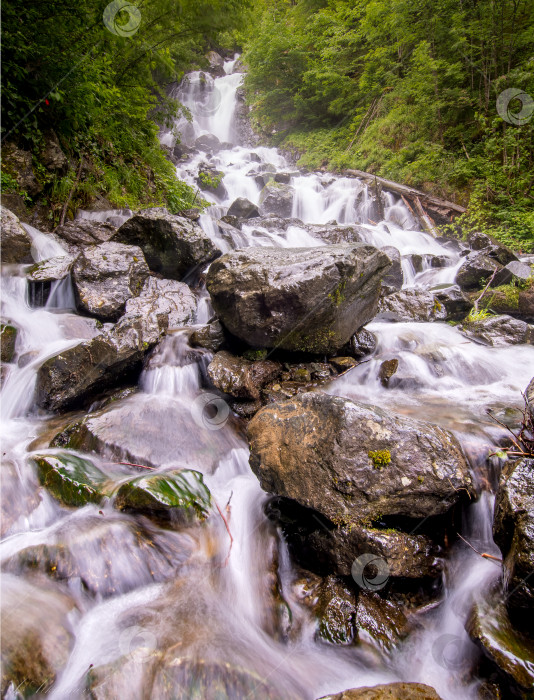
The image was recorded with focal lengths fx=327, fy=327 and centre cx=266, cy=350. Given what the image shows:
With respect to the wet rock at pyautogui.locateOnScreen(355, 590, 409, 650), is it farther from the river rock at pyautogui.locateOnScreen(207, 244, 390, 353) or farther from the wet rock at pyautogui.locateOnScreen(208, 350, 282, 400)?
the river rock at pyautogui.locateOnScreen(207, 244, 390, 353)

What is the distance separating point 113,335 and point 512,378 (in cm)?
560

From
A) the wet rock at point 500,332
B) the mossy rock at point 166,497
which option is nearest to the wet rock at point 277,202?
the wet rock at point 500,332

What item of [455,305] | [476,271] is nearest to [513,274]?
[476,271]

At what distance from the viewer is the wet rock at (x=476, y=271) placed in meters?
7.49

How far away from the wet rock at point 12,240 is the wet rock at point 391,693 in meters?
6.21

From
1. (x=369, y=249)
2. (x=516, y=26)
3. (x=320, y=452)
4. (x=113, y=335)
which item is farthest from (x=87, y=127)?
(x=516, y=26)

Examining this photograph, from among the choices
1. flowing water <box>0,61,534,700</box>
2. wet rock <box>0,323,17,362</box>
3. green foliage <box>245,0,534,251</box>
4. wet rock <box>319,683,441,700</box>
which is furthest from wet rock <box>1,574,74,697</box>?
green foliage <box>245,0,534,251</box>

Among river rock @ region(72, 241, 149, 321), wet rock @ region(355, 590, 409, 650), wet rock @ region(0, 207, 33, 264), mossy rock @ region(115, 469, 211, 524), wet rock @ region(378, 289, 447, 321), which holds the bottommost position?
wet rock @ region(355, 590, 409, 650)

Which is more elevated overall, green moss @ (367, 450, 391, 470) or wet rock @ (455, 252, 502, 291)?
wet rock @ (455, 252, 502, 291)

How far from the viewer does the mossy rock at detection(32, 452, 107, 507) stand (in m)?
2.58

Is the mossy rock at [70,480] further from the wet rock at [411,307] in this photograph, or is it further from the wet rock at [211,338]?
the wet rock at [411,307]

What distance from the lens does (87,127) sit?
727 centimetres

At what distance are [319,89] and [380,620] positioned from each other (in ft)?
75.2

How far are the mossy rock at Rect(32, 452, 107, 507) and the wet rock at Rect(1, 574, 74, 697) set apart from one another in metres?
0.60
